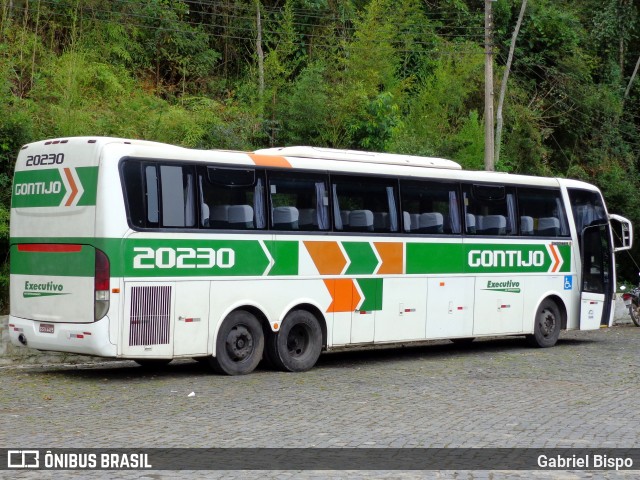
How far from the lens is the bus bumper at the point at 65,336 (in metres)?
14.2

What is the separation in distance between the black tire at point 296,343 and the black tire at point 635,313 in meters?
13.9

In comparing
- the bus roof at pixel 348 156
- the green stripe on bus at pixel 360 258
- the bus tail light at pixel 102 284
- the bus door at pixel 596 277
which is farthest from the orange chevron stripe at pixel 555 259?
the bus tail light at pixel 102 284

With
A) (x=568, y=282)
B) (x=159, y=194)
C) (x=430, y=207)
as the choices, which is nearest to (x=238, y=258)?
(x=159, y=194)

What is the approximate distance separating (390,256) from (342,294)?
47.4 inches

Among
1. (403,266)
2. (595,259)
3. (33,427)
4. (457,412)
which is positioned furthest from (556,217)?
(33,427)

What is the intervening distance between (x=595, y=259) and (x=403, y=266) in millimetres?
5859

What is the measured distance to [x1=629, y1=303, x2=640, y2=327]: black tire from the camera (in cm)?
2842

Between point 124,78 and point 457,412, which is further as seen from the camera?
point 124,78

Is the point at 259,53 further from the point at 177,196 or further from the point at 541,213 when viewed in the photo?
the point at 177,196

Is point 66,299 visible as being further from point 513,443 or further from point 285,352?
point 513,443

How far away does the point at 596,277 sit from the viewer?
73.5ft

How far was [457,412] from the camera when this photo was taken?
1236 cm

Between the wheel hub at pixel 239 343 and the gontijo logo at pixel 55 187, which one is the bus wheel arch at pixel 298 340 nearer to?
the wheel hub at pixel 239 343

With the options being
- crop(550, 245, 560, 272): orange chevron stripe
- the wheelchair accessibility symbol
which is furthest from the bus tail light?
the wheelchair accessibility symbol
